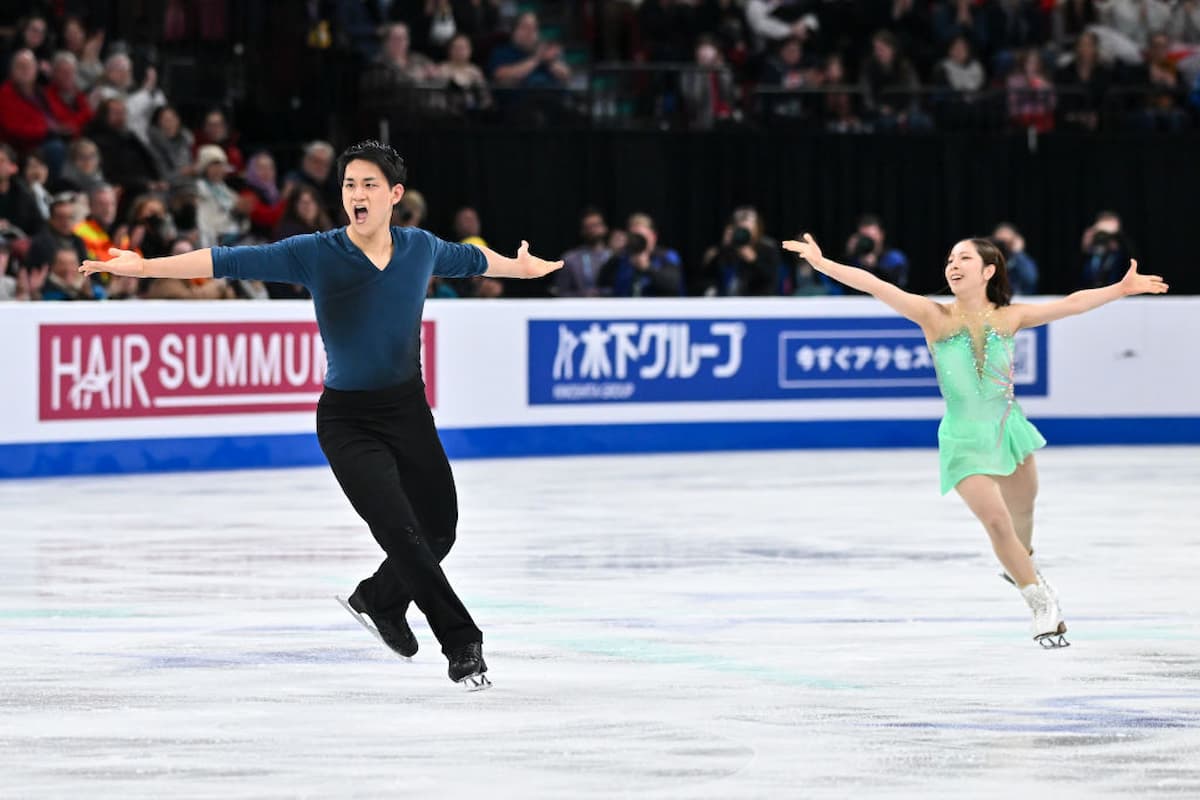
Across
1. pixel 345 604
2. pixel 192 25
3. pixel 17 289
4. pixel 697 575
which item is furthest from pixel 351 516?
pixel 192 25

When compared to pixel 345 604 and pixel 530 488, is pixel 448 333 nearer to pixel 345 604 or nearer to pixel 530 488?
pixel 530 488

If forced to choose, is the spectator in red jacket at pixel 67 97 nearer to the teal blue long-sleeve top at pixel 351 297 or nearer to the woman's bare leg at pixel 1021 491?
the woman's bare leg at pixel 1021 491

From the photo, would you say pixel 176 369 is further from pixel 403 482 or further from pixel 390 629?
pixel 403 482

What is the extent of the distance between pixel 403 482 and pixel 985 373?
212 centimetres

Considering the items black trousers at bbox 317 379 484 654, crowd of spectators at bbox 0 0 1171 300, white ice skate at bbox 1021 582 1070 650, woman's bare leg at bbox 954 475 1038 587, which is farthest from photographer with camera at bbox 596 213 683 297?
→ black trousers at bbox 317 379 484 654

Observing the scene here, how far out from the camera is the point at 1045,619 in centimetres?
772

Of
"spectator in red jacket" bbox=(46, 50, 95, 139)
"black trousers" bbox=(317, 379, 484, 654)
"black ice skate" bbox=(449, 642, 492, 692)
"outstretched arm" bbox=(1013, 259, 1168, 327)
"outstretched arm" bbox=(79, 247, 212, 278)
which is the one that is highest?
"spectator in red jacket" bbox=(46, 50, 95, 139)

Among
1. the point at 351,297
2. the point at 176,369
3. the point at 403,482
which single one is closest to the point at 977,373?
the point at 403,482

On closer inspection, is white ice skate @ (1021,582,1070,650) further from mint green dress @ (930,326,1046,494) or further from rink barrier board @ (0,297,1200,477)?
rink barrier board @ (0,297,1200,477)

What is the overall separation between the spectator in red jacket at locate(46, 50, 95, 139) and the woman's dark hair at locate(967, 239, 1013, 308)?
10.2 m

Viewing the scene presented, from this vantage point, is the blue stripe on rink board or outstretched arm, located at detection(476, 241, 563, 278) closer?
outstretched arm, located at detection(476, 241, 563, 278)

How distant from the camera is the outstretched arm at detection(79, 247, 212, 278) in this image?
6484mm

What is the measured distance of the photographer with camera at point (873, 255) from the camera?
17.9 metres

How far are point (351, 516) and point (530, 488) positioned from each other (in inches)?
75.1
